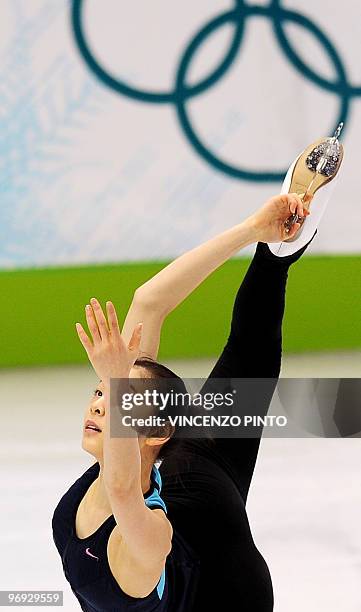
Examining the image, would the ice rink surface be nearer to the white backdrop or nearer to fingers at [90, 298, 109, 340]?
the white backdrop

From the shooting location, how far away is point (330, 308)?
156 inches

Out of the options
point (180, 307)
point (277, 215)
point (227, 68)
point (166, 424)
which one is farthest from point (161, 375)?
point (227, 68)

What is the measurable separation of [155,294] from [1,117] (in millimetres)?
1829

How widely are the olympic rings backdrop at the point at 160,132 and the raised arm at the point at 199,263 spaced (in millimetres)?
1694

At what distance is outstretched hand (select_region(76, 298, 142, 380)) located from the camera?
4.68ft

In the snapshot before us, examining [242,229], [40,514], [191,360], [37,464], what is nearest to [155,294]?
[242,229]

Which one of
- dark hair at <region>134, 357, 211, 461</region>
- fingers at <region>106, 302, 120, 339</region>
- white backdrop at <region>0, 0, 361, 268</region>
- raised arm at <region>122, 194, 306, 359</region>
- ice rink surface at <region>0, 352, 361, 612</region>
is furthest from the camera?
white backdrop at <region>0, 0, 361, 268</region>

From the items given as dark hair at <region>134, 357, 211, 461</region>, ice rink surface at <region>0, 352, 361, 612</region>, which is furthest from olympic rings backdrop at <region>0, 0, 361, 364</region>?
dark hair at <region>134, 357, 211, 461</region>

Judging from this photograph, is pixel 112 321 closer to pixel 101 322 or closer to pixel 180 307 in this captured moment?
pixel 101 322

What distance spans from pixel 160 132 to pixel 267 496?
144 centimetres

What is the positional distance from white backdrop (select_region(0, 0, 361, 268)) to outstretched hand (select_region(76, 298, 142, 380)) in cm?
244

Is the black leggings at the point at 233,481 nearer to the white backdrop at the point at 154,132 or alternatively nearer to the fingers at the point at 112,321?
the fingers at the point at 112,321

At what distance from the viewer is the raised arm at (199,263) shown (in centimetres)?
211

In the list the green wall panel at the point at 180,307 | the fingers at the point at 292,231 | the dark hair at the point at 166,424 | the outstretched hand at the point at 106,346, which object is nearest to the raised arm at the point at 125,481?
the outstretched hand at the point at 106,346
